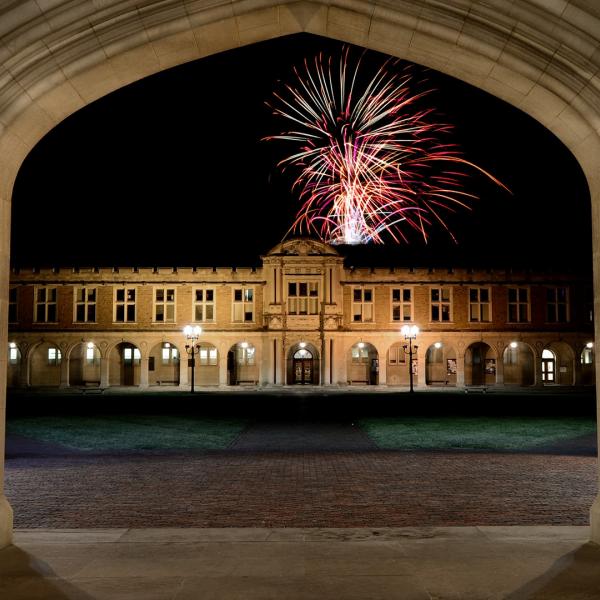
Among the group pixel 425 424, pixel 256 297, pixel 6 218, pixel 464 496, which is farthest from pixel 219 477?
pixel 256 297

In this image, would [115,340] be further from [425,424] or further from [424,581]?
[424,581]

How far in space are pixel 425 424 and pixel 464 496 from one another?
38.2ft

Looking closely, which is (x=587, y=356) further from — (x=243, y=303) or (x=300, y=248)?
(x=243, y=303)

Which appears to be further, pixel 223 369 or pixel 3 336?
pixel 223 369

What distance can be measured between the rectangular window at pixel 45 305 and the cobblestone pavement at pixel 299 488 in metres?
35.3

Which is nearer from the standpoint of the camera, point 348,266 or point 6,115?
point 6,115

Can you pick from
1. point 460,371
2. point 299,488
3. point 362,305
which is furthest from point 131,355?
point 299,488

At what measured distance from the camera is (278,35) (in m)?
6.67

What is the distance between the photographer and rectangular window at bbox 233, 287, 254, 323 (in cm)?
4766

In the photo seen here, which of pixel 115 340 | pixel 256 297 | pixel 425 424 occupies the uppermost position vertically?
pixel 256 297

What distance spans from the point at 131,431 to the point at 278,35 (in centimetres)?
1519

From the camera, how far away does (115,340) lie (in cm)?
4731

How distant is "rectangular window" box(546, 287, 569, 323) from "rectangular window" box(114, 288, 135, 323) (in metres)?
29.2

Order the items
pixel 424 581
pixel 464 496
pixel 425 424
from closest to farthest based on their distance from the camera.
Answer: pixel 424 581, pixel 464 496, pixel 425 424
